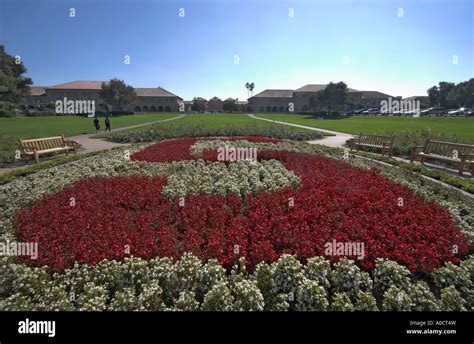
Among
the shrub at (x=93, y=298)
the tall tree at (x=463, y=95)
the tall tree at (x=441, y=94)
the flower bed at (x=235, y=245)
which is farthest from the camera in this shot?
the tall tree at (x=441, y=94)

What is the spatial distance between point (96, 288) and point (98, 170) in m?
5.51

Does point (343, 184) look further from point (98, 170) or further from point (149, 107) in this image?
point (149, 107)

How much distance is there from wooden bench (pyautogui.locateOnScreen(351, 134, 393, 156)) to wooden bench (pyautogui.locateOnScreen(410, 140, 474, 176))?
110 cm

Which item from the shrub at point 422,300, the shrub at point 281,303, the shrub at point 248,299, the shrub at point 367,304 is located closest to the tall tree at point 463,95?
the shrub at point 422,300

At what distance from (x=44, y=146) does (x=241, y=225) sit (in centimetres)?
1049

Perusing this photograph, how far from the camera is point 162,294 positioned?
272 centimetres

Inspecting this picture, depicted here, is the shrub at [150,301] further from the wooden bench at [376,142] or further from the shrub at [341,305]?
the wooden bench at [376,142]

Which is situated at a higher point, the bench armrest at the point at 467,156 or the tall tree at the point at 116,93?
the tall tree at the point at 116,93

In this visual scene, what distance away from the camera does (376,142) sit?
462 inches

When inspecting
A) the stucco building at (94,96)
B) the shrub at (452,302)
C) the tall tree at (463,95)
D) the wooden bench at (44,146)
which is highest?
the stucco building at (94,96)

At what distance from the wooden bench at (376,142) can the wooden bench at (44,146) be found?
12895 millimetres

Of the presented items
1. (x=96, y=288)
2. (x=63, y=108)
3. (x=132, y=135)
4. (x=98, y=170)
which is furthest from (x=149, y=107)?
(x=96, y=288)

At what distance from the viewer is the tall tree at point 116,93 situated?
6238 cm

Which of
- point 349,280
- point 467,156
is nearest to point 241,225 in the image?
point 349,280
